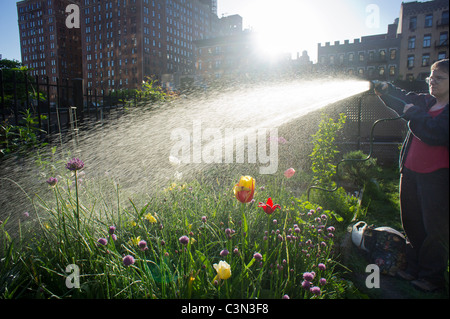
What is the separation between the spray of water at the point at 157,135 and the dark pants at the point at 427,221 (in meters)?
2.27

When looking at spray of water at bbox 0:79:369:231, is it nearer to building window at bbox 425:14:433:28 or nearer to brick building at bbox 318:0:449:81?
brick building at bbox 318:0:449:81

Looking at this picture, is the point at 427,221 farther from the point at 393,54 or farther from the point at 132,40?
the point at 132,40

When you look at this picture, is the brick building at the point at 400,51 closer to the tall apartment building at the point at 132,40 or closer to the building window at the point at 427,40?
the building window at the point at 427,40

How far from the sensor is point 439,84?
1071 mm

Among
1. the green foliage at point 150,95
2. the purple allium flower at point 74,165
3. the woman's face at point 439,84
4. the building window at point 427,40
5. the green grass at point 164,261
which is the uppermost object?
the building window at point 427,40

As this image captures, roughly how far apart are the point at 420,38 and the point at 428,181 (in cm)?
4976

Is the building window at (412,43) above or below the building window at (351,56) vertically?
above

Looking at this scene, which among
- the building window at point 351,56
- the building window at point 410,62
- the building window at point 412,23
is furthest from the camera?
the building window at point 351,56

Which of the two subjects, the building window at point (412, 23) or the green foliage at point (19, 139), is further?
the building window at point (412, 23)

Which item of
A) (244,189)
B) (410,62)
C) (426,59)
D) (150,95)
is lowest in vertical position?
(244,189)

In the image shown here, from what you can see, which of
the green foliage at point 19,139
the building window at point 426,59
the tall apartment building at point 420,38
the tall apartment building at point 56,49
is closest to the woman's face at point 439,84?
the green foliage at point 19,139

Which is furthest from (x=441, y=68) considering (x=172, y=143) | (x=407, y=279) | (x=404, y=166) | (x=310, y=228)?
(x=172, y=143)

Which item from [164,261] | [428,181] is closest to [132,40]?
[164,261]

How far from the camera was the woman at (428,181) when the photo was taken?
101cm
